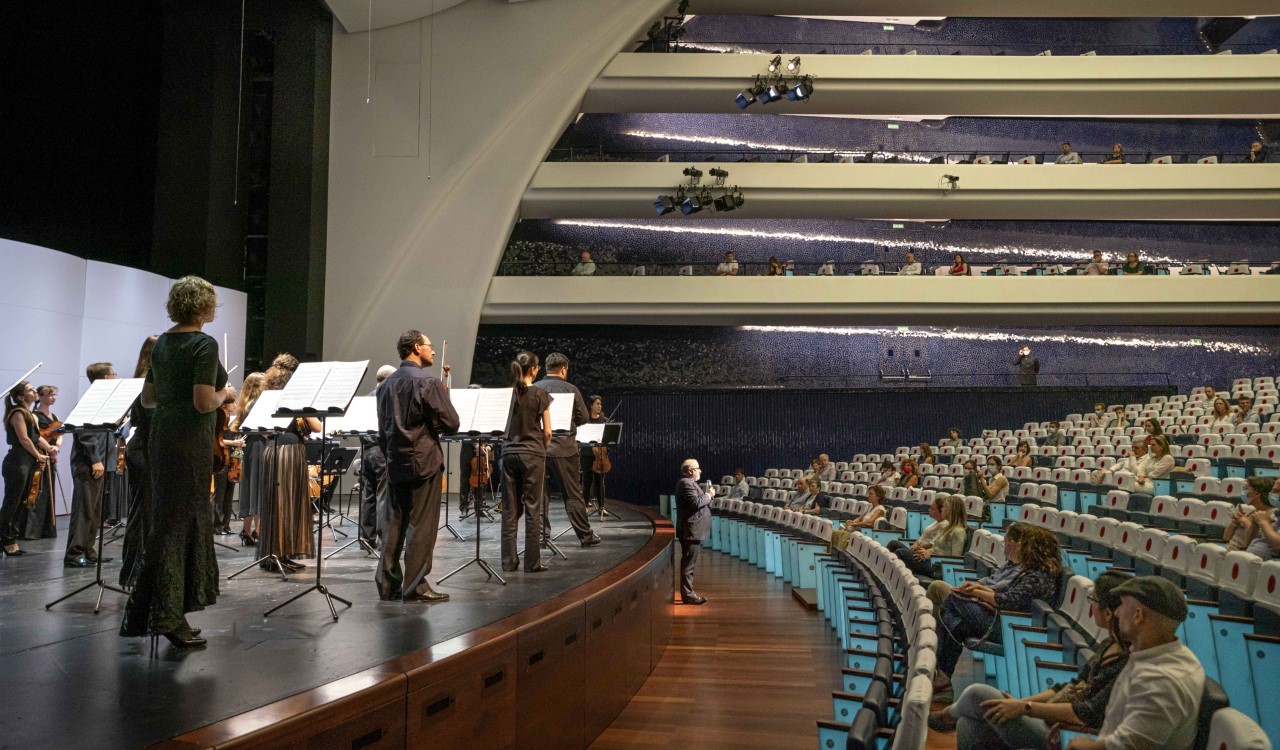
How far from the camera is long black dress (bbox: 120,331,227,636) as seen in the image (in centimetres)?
293

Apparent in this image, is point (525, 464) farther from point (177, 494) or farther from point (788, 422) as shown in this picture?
point (788, 422)

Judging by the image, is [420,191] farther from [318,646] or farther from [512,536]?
[318,646]

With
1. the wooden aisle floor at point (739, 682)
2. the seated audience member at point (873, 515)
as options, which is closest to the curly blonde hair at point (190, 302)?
the wooden aisle floor at point (739, 682)

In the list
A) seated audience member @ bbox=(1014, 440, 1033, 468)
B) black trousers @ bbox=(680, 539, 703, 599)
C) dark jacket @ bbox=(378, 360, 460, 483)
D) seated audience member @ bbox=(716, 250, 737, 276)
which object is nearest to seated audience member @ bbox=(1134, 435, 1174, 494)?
seated audience member @ bbox=(1014, 440, 1033, 468)

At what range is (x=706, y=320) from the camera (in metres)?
17.3

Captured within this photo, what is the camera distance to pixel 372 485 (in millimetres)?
5762

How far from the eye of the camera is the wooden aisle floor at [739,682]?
410 centimetres

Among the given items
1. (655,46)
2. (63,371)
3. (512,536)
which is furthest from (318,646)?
(655,46)

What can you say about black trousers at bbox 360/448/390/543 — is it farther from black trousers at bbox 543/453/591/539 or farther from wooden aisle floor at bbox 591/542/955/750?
wooden aisle floor at bbox 591/542/955/750

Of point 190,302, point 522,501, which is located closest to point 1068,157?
point 522,501

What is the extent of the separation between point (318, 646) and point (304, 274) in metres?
11.3

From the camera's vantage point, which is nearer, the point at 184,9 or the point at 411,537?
the point at 411,537

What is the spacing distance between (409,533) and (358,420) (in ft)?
6.26

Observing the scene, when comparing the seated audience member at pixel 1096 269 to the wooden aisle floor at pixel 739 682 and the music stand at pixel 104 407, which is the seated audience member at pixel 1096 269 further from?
the music stand at pixel 104 407
